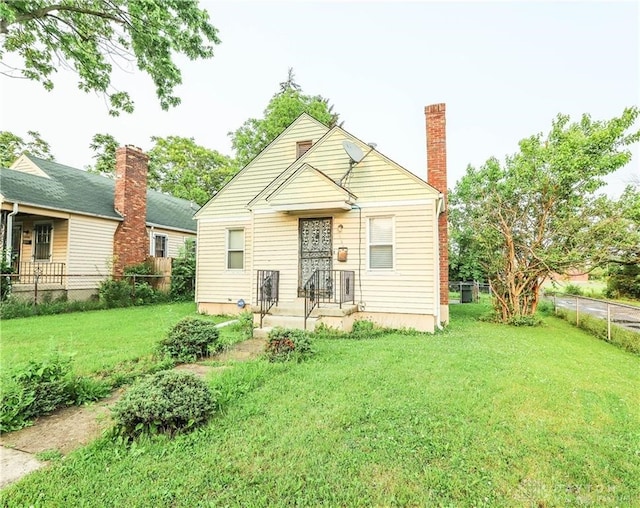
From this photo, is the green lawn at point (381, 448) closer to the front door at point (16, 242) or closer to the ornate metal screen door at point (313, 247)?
the ornate metal screen door at point (313, 247)

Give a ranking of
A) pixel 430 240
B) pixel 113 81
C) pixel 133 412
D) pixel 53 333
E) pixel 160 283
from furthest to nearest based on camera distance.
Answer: pixel 160 283, pixel 113 81, pixel 430 240, pixel 53 333, pixel 133 412

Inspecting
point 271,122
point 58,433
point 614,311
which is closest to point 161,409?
point 58,433

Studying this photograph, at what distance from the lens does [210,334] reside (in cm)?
589

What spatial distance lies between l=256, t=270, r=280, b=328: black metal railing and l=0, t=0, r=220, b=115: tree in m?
6.80

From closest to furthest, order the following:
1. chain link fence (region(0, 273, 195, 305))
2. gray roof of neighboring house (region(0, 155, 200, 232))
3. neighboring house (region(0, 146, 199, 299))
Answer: chain link fence (region(0, 273, 195, 305)), gray roof of neighboring house (region(0, 155, 200, 232)), neighboring house (region(0, 146, 199, 299))

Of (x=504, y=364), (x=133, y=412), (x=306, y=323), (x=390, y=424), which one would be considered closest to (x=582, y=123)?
(x=504, y=364)

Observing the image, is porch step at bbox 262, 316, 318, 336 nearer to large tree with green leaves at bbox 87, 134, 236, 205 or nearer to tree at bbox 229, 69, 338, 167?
tree at bbox 229, 69, 338, 167

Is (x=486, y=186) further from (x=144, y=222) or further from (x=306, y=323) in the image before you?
(x=144, y=222)

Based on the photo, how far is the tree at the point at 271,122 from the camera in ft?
69.6

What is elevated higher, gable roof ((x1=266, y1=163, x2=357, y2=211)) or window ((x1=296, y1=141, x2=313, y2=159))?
window ((x1=296, y1=141, x2=313, y2=159))

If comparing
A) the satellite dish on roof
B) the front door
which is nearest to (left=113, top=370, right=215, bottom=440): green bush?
the satellite dish on roof

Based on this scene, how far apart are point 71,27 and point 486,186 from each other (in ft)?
46.5

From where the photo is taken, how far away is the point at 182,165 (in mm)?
30750

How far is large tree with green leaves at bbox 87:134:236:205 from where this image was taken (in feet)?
97.2
